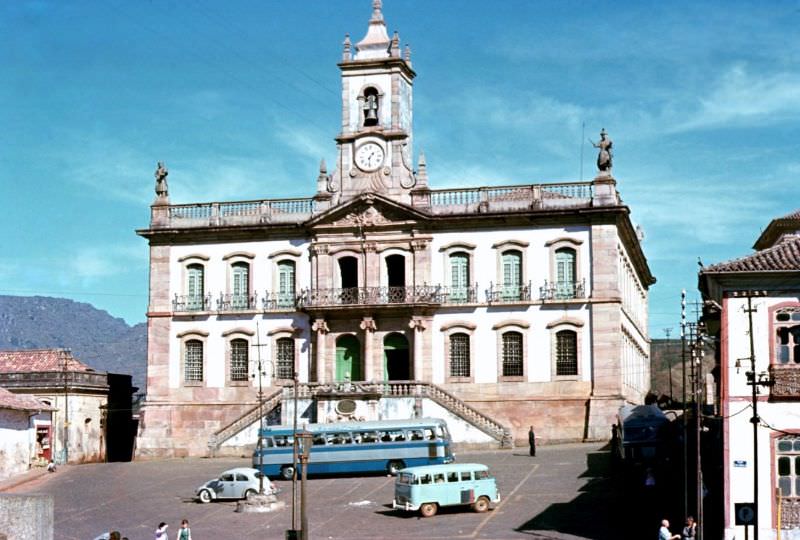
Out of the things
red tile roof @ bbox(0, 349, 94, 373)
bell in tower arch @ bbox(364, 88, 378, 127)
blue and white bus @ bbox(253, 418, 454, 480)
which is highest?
bell in tower arch @ bbox(364, 88, 378, 127)

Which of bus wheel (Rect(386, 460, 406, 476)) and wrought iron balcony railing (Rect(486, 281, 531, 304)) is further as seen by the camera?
wrought iron balcony railing (Rect(486, 281, 531, 304))

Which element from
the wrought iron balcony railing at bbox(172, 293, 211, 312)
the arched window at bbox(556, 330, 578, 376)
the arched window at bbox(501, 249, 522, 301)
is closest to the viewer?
the arched window at bbox(556, 330, 578, 376)

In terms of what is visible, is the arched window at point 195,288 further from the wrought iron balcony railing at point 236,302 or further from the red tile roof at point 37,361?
the red tile roof at point 37,361

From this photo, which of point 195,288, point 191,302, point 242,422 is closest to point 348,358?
point 242,422

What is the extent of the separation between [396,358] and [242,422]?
25.0 feet

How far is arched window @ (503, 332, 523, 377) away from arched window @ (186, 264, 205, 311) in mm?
14569

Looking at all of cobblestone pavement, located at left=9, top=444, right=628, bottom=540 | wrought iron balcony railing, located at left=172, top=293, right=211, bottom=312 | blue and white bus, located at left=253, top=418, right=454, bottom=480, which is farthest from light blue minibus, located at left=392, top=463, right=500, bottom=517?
wrought iron balcony railing, located at left=172, top=293, right=211, bottom=312

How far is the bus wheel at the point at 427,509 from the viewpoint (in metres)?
38.6

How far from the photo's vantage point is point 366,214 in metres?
58.9

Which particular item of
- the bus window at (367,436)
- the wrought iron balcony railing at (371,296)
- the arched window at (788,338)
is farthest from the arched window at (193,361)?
the arched window at (788,338)

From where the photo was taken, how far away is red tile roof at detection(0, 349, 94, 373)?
6519 centimetres

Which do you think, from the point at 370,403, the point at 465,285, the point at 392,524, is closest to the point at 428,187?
the point at 465,285

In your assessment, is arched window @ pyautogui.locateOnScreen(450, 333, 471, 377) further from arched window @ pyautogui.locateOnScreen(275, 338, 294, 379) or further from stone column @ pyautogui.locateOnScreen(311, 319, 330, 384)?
arched window @ pyautogui.locateOnScreen(275, 338, 294, 379)

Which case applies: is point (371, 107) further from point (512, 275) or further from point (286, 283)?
point (512, 275)
